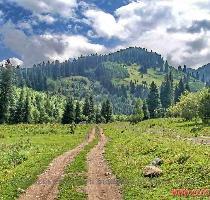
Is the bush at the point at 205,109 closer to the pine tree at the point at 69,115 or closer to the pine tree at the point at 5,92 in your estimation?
the pine tree at the point at 69,115

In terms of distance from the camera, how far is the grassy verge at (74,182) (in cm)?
2819

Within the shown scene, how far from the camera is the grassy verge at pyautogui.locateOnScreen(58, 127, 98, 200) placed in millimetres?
28188

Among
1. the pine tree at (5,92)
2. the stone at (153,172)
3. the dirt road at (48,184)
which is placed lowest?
the dirt road at (48,184)

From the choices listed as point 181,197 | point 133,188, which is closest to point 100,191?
point 133,188

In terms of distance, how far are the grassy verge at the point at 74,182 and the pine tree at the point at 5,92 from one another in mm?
113640

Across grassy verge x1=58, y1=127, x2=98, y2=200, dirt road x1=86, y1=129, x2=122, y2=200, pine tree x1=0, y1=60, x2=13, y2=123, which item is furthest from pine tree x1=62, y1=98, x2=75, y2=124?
grassy verge x1=58, y1=127, x2=98, y2=200

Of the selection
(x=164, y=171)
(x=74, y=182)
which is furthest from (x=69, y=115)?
(x=74, y=182)

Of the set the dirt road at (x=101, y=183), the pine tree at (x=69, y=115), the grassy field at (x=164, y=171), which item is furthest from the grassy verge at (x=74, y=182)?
the pine tree at (x=69, y=115)

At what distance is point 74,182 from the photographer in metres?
32.6

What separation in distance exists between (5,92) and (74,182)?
127756 mm

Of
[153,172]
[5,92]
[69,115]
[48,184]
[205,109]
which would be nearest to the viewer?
[48,184]

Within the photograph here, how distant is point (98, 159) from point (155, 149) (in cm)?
616

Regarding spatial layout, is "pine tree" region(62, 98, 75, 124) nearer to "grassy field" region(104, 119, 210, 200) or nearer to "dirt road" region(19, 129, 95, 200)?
"grassy field" region(104, 119, 210, 200)

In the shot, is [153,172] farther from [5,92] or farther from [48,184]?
[5,92]
